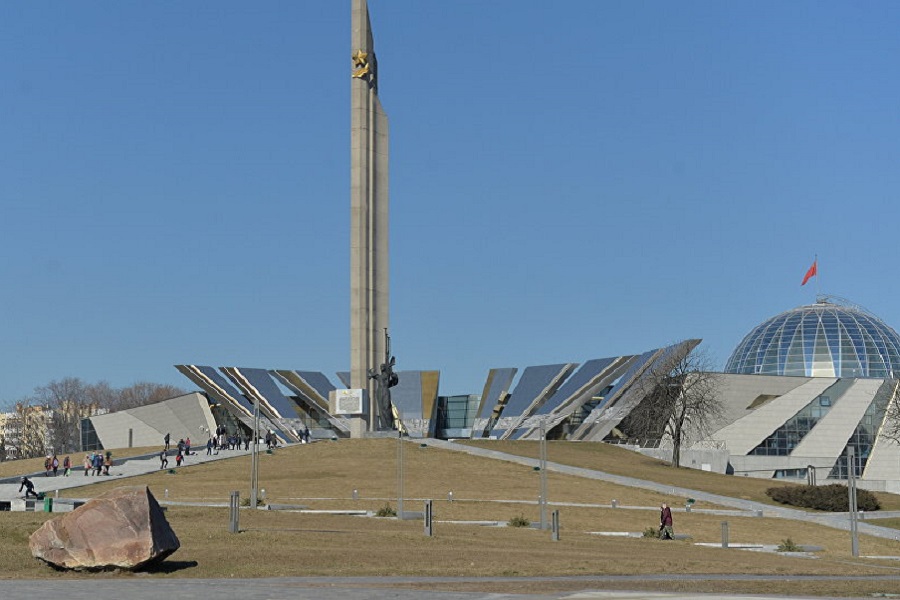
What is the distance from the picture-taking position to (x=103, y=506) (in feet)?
68.0

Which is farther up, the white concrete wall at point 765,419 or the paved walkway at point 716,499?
the white concrete wall at point 765,419

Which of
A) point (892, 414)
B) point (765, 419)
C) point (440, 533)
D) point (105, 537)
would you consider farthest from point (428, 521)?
point (892, 414)

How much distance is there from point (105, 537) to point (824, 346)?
88.2m

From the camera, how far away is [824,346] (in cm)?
10025

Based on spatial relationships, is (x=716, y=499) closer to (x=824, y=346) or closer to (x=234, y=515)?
(x=234, y=515)

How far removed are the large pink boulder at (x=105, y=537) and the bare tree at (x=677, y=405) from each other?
53294 mm

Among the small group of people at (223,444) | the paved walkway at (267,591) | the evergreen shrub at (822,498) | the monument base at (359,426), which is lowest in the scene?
the paved walkway at (267,591)

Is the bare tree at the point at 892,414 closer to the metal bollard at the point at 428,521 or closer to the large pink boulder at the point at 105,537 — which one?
the metal bollard at the point at 428,521

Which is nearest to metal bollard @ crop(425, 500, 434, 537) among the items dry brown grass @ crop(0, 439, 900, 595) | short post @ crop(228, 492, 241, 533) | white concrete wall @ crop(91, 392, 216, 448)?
dry brown grass @ crop(0, 439, 900, 595)

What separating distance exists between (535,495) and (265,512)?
1578 cm

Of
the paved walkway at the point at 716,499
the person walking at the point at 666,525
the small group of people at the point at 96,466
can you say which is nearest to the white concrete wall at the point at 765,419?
the paved walkway at the point at 716,499

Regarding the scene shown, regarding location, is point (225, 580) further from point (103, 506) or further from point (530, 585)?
point (530, 585)

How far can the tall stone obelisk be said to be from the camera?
76.5 metres

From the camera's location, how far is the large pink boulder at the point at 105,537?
808 inches
